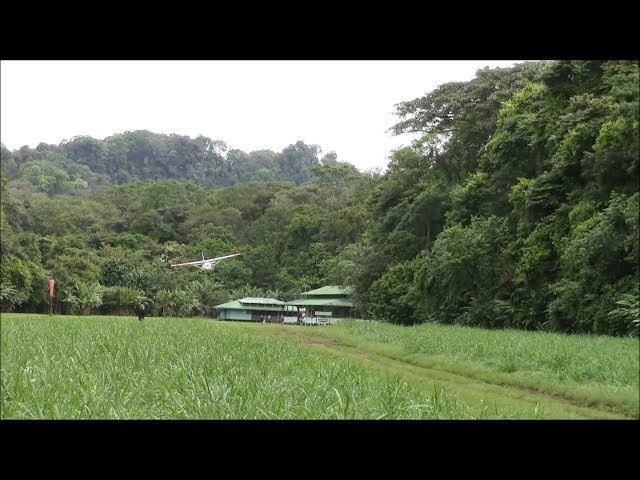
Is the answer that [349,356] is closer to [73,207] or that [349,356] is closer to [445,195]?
[73,207]

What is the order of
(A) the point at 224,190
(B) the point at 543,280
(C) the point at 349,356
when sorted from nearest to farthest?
(B) the point at 543,280 < (A) the point at 224,190 < (C) the point at 349,356

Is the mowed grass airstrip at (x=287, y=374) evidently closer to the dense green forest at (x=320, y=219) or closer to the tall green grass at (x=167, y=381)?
the tall green grass at (x=167, y=381)

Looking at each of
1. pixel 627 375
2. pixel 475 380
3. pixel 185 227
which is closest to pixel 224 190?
pixel 185 227

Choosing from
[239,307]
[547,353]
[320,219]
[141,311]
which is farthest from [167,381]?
[547,353]

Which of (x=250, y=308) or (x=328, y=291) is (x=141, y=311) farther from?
(x=328, y=291)

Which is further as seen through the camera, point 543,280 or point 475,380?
point 475,380
